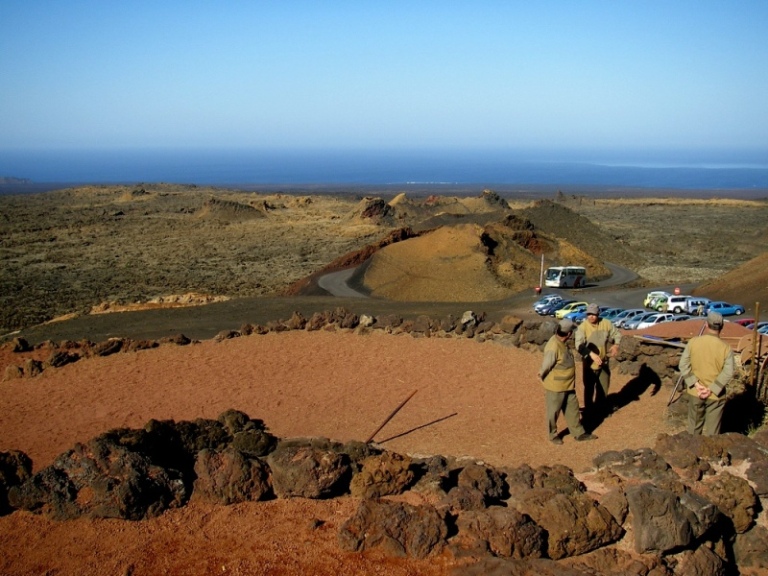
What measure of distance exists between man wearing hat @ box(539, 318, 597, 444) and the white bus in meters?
24.9

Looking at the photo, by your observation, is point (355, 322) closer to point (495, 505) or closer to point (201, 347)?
point (201, 347)

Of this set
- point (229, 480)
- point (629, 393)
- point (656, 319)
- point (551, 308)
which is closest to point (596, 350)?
point (629, 393)

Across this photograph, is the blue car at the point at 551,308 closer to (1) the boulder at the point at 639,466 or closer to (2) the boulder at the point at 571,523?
(1) the boulder at the point at 639,466

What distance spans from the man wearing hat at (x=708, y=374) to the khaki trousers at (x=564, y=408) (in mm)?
1404

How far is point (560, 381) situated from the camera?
9.18 metres

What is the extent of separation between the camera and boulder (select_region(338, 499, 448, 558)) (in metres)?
6.01

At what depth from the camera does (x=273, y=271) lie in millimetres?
45094

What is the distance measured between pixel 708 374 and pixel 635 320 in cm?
1611

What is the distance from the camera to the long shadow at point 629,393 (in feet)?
34.7

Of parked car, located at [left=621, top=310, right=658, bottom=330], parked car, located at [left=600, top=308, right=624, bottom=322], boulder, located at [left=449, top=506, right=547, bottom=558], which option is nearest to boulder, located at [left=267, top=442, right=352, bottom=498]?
boulder, located at [left=449, top=506, right=547, bottom=558]

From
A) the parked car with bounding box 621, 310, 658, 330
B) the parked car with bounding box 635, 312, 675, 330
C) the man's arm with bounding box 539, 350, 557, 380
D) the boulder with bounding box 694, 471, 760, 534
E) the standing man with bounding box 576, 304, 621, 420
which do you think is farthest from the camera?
the parked car with bounding box 621, 310, 658, 330

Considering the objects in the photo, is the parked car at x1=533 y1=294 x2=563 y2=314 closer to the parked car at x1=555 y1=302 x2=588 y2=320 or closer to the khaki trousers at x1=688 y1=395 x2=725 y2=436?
the parked car at x1=555 y1=302 x2=588 y2=320

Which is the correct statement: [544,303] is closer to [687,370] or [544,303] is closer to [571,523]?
[687,370]

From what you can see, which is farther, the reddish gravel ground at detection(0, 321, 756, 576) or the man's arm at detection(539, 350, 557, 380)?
the man's arm at detection(539, 350, 557, 380)
